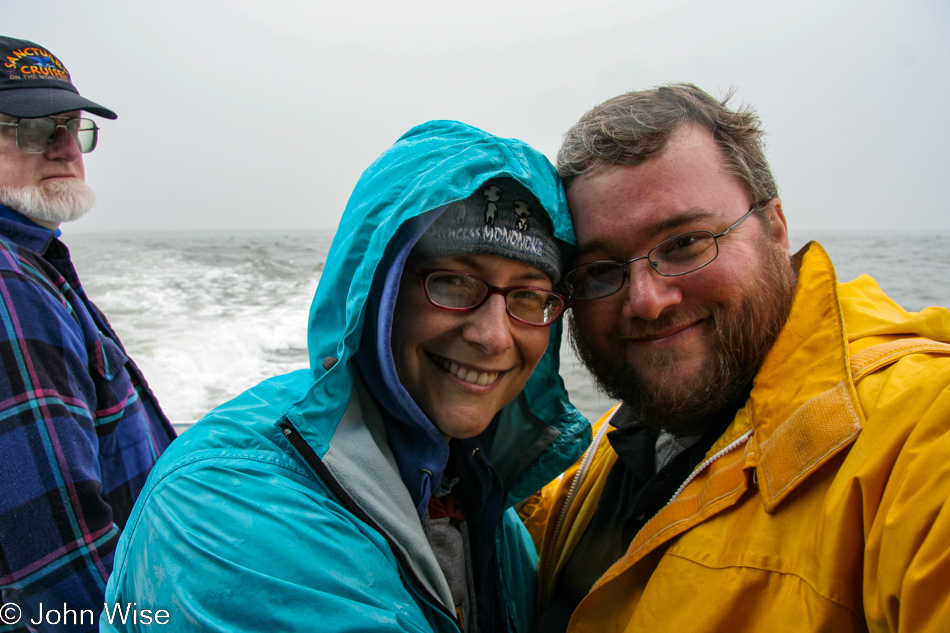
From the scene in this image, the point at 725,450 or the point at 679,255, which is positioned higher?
the point at 679,255

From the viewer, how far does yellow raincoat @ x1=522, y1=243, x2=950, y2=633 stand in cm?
87

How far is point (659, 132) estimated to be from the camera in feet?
5.09

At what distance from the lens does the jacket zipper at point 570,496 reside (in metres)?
1.89

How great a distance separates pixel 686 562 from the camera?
117 cm

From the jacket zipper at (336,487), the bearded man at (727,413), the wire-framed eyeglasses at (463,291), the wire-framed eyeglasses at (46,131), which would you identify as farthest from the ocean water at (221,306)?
the jacket zipper at (336,487)

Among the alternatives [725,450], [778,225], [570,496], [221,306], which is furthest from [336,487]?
[221,306]

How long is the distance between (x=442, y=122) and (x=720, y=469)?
119cm

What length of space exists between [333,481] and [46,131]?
259cm

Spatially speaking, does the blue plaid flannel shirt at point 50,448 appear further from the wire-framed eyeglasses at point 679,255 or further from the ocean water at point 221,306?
the ocean water at point 221,306

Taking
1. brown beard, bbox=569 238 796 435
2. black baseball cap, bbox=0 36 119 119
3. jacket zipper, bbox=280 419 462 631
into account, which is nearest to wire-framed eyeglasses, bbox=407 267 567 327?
brown beard, bbox=569 238 796 435

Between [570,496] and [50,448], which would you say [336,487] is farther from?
[50,448]

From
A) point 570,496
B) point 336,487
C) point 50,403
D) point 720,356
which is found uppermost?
point 720,356

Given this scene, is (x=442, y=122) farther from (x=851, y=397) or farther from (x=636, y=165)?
(x=851, y=397)

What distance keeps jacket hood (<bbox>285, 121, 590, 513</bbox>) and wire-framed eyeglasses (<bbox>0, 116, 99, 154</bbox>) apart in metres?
2.03
